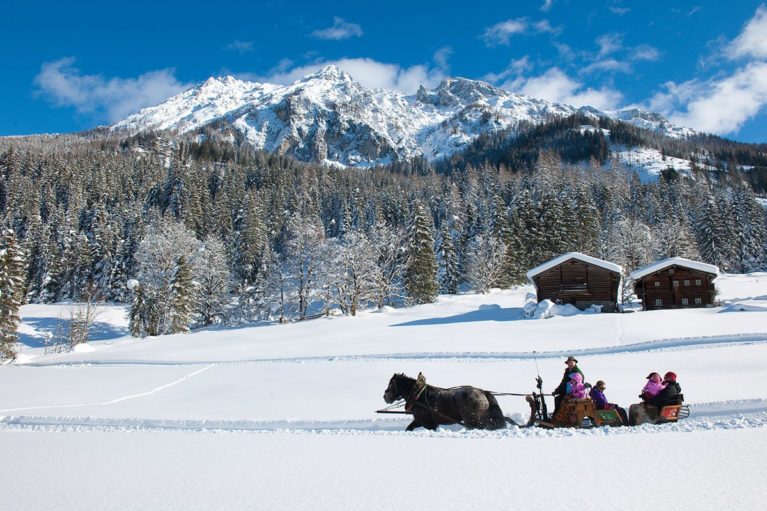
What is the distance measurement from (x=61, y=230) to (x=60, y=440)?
84.1 metres

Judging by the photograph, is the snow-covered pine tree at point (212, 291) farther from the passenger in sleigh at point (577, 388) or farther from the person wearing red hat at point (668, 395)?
the person wearing red hat at point (668, 395)

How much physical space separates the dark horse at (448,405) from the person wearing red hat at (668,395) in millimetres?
2928

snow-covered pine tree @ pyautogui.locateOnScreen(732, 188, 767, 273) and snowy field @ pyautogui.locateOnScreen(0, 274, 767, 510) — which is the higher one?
snow-covered pine tree @ pyautogui.locateOnScreen(732, 188, 767, 273)

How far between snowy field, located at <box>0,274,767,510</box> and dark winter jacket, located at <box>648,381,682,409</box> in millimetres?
613

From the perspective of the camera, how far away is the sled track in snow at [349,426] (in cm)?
796

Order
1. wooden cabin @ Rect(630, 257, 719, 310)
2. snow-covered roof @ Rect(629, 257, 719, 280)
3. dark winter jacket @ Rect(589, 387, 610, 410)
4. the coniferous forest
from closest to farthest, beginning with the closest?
dark winter jacket @ Rect(589, 387, 610, 410) < snow-covered roof @ Rect(629, 257, 719, 280) < wooden cabin @ Rect(630, 257, 719, 310) < the coniferous forest

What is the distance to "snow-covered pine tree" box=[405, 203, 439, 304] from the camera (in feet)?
172

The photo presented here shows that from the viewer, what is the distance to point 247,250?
2815 inches

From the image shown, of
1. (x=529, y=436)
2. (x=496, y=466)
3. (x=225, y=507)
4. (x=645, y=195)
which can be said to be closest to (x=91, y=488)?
(x=225, y=507)

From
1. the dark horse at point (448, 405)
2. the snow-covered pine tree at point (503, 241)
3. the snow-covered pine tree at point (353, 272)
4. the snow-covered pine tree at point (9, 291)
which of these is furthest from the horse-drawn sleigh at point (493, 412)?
the snow-covered pine tree at point (503, 241)

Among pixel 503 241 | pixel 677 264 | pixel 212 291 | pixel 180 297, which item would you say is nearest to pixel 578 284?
pixel 677 264

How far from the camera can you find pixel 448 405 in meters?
9.37

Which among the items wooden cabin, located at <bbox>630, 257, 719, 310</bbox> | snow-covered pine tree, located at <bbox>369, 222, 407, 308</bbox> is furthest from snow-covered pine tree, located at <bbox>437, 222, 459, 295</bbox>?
wooden cabin, located at <bbox>630, 257, 719, 310</bbox>

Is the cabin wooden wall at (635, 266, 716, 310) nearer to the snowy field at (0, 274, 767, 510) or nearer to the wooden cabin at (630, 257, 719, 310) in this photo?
the wooden cabin at (630, 257, 719, 310)
